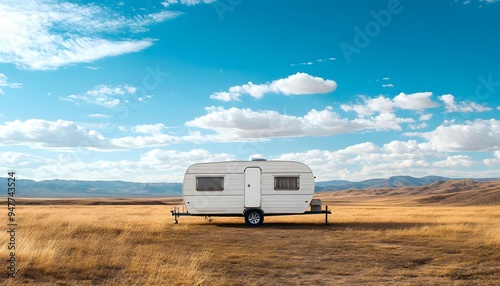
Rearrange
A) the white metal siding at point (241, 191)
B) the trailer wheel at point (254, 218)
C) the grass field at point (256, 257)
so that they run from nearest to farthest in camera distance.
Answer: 1. the grass field at point (256, 257)
2. the white metal siding at point (241, 191)
3. the trailer wheel at point (254, 218)

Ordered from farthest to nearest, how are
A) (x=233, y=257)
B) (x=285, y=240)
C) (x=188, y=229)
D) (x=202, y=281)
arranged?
1. (x=188, y=229)
2. (x=285, y=240)
3. (x=233, y=257)
4. (x=202, y=281)

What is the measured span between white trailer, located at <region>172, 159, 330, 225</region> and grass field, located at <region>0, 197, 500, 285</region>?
9.05 ft

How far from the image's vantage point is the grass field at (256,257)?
36.4ft

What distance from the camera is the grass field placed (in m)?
11.1

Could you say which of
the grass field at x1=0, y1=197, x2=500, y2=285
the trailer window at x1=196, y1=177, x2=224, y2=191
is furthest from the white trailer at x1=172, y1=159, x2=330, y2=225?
the grass field at x1=0, y1=197, x2=500, y2=285

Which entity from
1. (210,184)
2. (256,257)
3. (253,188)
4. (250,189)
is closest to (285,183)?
(253,188)

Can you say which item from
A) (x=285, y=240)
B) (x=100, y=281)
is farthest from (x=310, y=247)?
(x=100, y=281)

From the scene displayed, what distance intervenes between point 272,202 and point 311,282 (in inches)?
483

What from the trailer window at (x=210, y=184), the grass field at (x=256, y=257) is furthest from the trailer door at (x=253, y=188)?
the grass field at (x=256, y=257)

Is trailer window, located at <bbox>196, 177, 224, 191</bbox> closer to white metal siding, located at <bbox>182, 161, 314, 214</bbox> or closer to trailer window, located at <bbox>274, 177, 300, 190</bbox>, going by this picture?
white metal siding, located at <bbox>182, 161, 314, 214</bbox>

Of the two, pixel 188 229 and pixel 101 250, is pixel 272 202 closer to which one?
pixel 188 229

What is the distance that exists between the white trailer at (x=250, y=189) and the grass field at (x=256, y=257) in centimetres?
276

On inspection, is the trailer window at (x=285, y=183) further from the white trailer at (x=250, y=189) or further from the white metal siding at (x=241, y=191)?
the white metal siding at (x=241, y=191)

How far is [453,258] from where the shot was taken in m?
13.9
